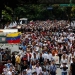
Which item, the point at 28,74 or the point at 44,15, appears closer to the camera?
the point at 28,74

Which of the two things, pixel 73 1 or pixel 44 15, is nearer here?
pixel 73 1

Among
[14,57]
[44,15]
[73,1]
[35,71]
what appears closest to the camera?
[35,71]

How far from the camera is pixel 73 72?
17.5 metres

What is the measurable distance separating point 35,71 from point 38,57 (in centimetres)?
399

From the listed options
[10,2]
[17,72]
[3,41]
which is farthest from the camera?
[3,41]

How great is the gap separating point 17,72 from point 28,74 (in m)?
2.91

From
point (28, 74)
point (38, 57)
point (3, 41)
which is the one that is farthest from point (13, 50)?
point (28, 74)

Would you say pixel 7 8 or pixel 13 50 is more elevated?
pixel 7 8

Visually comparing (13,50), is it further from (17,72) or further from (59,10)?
(59,10)

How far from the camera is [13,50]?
81.5 ft

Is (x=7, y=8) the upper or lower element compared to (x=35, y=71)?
upper

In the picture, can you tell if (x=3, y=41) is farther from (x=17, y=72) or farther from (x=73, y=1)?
(x=73, y=1)

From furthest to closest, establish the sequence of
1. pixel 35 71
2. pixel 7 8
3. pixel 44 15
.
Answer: pixel 44 15 → pixel 35 71 → pixel 7 8

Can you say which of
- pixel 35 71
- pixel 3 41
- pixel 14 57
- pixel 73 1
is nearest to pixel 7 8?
pixel 35 71
